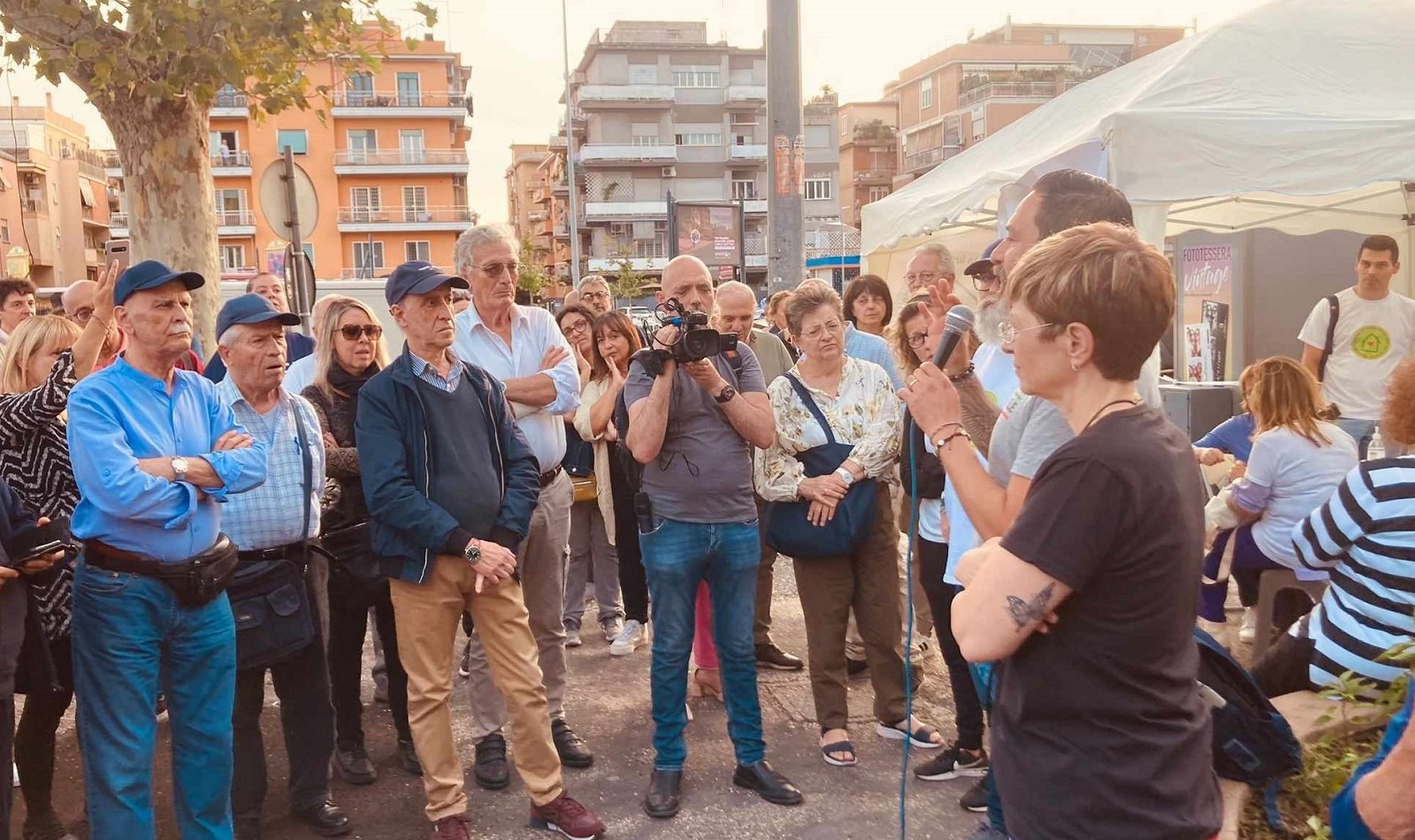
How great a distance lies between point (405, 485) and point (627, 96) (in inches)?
2685

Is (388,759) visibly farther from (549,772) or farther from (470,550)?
(470,550)

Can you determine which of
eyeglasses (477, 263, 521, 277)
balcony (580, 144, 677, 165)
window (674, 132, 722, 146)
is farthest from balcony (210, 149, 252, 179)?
eyeglasses (477, 263, 521, 277)

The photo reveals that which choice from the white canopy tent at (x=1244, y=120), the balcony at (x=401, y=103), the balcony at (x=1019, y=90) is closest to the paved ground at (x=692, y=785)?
the white canopy tent at (x=1244, y=120)

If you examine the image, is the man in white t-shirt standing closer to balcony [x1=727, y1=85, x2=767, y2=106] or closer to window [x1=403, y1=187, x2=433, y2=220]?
window [x1=403, y1=187, x2=433, y2=220]

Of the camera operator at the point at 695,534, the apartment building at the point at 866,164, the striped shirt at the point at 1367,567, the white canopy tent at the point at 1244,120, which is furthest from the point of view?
the apartment building at the point at 866,164

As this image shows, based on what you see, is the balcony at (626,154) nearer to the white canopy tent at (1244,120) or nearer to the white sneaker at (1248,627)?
the white canopy tent at (1244,120)

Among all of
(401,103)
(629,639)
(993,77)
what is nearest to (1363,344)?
(629,639)

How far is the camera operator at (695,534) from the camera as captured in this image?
4.02 m

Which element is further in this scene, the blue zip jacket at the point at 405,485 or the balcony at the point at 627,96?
the balcony at the point at 627,96

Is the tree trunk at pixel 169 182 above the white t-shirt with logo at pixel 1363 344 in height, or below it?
above

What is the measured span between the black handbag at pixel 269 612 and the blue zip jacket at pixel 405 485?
391 mm

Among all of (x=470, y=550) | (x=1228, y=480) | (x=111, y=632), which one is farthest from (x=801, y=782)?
(x=1228, y=480)

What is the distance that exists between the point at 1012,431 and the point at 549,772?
2291 millimetres

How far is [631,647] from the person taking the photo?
19.7 feet
